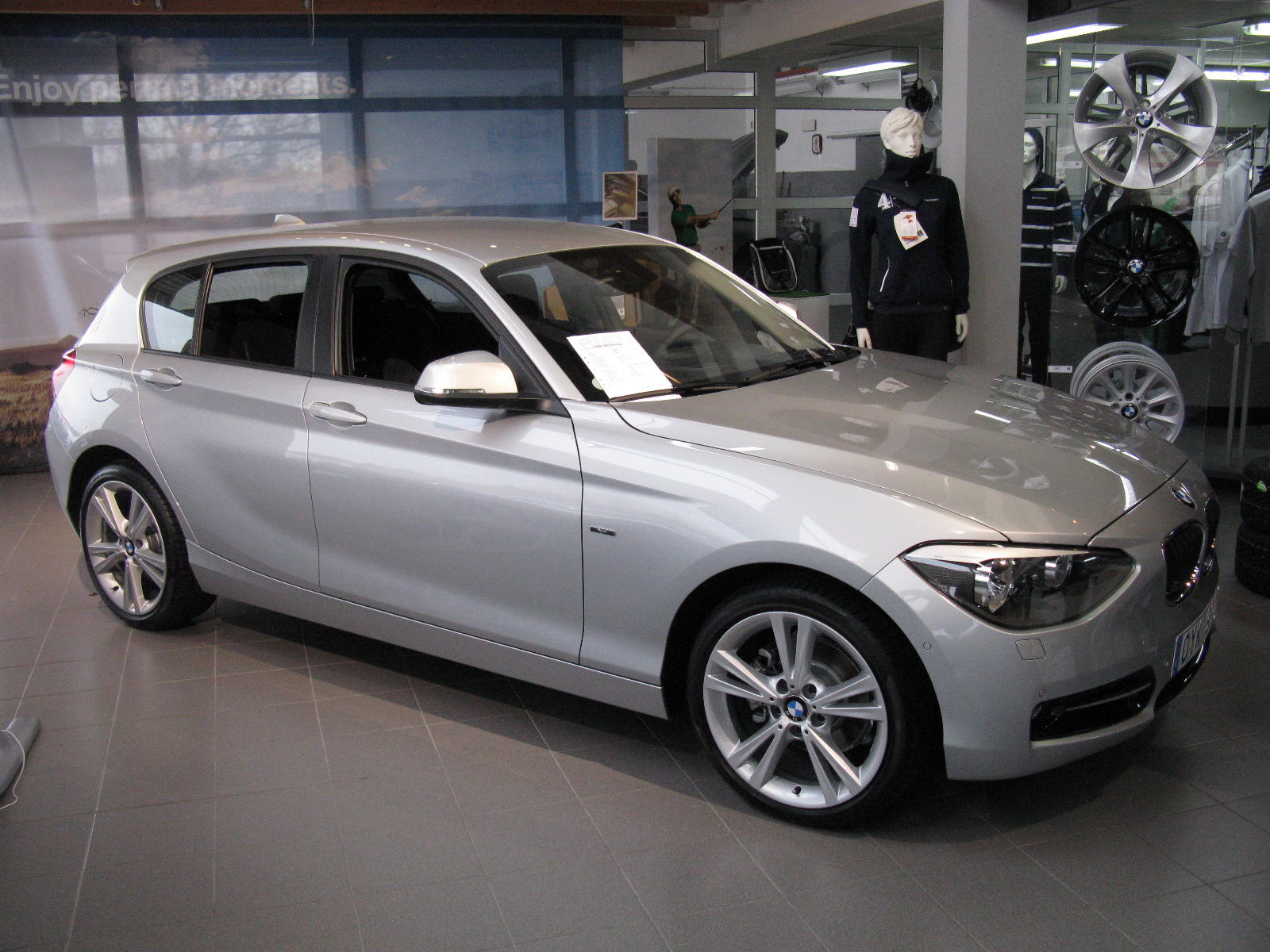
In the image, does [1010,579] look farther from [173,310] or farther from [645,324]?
[173,310]

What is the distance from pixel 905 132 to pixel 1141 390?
7.01 feet

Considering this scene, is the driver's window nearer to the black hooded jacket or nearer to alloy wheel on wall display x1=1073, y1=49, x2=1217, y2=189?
the black hooded jacket

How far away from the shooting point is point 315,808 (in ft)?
10.3

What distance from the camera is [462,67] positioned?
8.33 metres

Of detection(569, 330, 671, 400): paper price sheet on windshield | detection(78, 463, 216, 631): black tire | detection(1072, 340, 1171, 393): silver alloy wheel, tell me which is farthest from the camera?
detection(1072, 340, 1171, 393): silver alloy wheel

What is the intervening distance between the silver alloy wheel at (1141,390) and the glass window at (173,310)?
190 inches

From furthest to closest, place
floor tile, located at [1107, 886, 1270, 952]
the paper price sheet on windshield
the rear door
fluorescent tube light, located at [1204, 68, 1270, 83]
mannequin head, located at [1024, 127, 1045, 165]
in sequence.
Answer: mannequin head, located at [1024, 127, 1045, 165]
fluorescent tube light, located at [1204, 68, 1270, 83]
the rear door
the paper price sheet on windshield
floor tile, located at [1107, 886, 1270, 952]

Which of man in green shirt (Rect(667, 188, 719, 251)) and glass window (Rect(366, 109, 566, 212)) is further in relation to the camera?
man in green shirt (Rect(667, 188, 719, 251))

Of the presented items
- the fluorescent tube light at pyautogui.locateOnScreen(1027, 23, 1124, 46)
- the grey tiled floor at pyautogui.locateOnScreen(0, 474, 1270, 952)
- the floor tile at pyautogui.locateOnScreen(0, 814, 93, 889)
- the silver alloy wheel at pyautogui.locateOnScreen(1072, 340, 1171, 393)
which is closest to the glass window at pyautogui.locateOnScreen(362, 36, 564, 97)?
the fluorescent tube light at pyautogui.locateOnScreen(1027, 23, 1124, 46)

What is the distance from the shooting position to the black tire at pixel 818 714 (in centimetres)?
266

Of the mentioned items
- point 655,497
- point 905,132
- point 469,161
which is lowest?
point 655,497

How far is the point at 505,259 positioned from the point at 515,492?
2.55ft

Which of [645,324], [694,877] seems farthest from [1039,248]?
[694,877]

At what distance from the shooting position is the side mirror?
3.07 m
